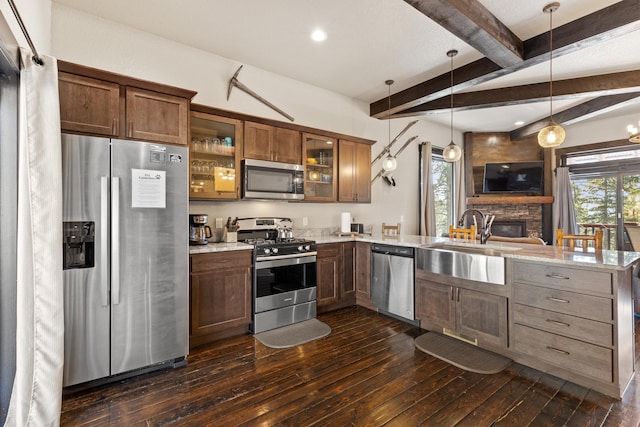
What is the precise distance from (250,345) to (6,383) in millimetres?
1636

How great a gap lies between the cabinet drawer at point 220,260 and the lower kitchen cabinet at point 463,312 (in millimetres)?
1855

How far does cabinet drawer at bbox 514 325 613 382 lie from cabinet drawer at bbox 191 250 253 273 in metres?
2.50

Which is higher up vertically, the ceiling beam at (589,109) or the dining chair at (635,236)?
the ceiling beam at (589,109)

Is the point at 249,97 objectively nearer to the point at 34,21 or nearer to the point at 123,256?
the point at 34,21

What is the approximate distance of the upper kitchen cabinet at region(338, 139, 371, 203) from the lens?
14.0ft

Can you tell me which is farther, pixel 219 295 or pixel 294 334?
pixel 294 334

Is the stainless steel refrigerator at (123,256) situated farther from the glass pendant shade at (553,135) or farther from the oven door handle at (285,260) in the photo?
the glass pendant shade at (553,135)

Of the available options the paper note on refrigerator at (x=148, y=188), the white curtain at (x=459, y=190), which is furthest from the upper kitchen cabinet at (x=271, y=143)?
the white curtain at (x=459, y=190)

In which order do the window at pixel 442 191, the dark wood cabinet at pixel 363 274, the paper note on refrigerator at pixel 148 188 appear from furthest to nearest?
the window at pixel 442 191 → the dark wood cabinet at pixel 363 274 → the paper note on refrigerator at pixel 148 188

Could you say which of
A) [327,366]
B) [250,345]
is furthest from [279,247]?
[327,366]

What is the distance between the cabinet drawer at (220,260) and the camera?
9.00 ft

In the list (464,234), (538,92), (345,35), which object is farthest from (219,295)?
(538,92)

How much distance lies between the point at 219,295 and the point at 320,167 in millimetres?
2125

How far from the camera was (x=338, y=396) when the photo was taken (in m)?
2.07
